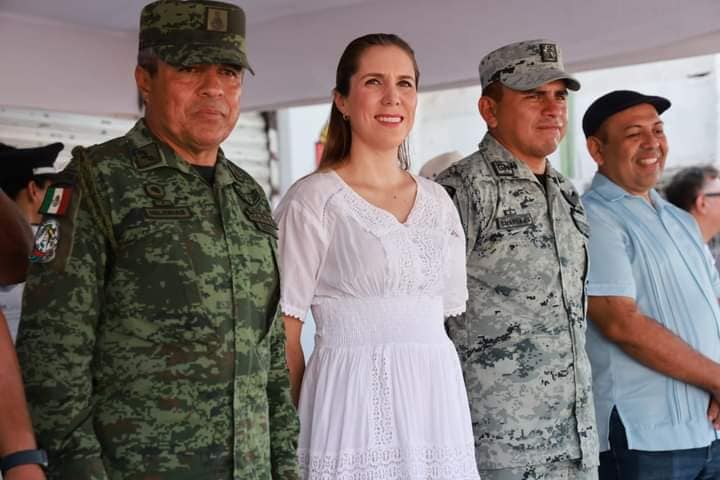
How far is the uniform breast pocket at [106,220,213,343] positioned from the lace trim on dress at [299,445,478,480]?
23.4 inches

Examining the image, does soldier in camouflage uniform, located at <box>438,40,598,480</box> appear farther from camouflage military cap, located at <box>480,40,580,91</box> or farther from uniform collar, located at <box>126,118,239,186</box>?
uniform collar, located at <box>126,118,239,186</box>

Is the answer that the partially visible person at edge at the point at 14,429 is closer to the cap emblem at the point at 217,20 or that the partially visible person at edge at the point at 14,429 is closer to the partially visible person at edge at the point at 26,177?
the cap emblem at the point at 217,20

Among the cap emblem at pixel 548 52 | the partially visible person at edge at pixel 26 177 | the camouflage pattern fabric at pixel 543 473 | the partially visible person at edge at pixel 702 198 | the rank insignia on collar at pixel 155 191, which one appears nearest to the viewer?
the rank insignia on collar at pixel 155 191

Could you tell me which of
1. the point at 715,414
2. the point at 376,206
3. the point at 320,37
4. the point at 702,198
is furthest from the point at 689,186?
the point at 376,206

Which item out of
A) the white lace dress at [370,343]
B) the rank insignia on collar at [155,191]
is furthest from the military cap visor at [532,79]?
the rank insignia on collar at [155,191]

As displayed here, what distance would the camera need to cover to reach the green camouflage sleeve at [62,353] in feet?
6.24

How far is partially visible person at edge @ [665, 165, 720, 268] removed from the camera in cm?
484

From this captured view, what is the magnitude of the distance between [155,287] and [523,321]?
127 cm

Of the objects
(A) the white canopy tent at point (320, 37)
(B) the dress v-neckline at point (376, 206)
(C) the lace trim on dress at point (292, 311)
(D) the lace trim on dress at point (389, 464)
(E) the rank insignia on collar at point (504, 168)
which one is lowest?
(D) the lace trim on dress at point (389, 464)

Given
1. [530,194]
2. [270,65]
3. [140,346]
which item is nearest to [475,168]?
[530,194]

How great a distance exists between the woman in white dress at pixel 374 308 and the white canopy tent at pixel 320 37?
1.61m

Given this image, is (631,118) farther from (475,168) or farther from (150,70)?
(150,70)

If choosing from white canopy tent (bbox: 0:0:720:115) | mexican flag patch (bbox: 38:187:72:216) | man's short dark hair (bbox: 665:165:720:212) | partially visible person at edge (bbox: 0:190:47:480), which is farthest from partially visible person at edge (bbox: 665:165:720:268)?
partially visible person at edge (bbox: 0:190:47:480)

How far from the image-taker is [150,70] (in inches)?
87.7
